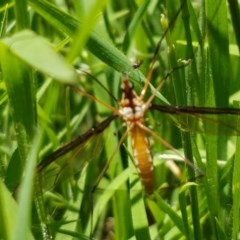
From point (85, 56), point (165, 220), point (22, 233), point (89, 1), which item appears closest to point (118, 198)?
point (165, 220)

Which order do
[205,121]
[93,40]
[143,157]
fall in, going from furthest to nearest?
[205,121] < [143,157] < [93,40]

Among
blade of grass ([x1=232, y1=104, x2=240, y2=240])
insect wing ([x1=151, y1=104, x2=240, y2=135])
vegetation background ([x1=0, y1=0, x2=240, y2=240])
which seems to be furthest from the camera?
insect wing ([x1=151, y1=104, x2=240, y2=135])

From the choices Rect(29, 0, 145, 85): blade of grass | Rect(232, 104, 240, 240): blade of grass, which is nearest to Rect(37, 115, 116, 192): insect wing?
Rect(29, 0, 145, 85): blade of grass

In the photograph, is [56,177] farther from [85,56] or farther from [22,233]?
[85,56]

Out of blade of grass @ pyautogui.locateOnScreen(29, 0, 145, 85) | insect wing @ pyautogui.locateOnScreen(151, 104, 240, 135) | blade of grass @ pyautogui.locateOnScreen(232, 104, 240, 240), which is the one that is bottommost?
blade of grass @ pyautogui.locateOnScreen(232, 104, 240, 240)

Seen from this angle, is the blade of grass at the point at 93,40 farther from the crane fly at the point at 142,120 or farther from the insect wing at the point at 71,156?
the insect wing at the point at 71,156

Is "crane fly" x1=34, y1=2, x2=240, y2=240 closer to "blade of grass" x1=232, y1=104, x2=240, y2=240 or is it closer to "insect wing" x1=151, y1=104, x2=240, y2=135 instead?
"insect wing" x1=151, y1=104, x2=240, y2=135

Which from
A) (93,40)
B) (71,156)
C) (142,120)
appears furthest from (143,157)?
(93,40)

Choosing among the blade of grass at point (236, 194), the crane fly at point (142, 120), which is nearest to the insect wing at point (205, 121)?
the crane fly at point (142, 120)

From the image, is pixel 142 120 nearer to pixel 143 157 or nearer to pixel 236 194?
pixel 143 157
